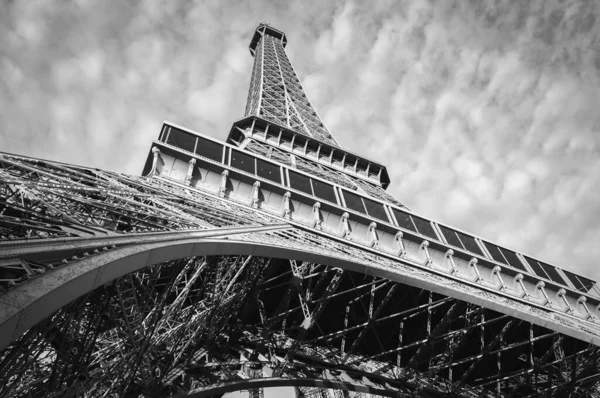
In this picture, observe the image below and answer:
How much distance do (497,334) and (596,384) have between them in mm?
4770

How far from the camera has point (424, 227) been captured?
23188 mm

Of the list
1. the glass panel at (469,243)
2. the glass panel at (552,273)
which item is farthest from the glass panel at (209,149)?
the glass panel at (552,273)

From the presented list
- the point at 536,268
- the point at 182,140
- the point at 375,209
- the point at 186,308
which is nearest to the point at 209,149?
the point at 182,140

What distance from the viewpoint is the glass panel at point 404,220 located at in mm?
22827

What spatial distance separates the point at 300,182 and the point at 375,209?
Result: 3805 millimetres

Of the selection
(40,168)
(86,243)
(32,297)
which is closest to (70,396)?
(86,243)

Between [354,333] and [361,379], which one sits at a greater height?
[354,333]

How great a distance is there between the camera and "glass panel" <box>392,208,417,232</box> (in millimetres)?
22827

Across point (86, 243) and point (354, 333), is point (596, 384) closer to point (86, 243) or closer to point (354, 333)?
point (354, 333)

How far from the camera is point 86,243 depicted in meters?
5.91

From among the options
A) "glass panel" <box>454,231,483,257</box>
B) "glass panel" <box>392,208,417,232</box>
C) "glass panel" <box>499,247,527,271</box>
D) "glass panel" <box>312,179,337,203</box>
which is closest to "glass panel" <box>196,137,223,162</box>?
"glass panel" <box>312,179,337,203</box>

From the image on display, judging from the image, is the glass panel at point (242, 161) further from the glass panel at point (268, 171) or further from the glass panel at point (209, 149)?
the glass panel at point (209, 149)

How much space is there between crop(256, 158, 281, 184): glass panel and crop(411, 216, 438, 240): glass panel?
6882 mm

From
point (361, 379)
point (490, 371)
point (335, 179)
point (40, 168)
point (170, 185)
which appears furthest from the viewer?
point (335, 179)
